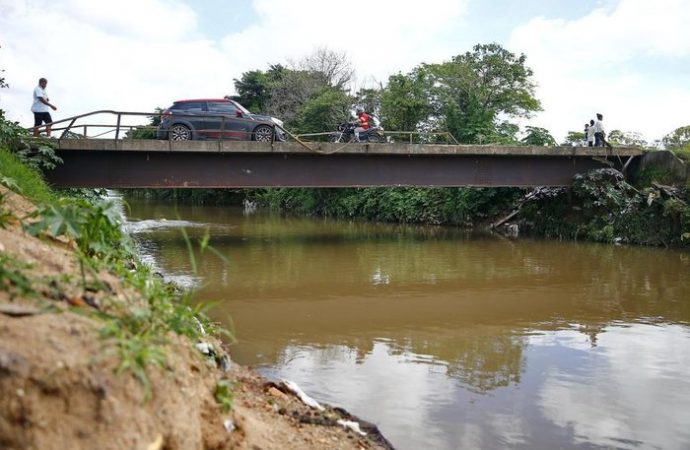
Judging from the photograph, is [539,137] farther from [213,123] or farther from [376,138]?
[213,123]

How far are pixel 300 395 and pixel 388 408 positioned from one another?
91 cm

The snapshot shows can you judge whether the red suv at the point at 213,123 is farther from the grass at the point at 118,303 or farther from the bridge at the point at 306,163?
the grass at the point at 118,303

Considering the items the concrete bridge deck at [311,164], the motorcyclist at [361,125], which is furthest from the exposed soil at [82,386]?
the motorcyclist at [361,125]

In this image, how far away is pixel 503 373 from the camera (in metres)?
7.22

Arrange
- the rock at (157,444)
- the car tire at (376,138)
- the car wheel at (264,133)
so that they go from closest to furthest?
1. the rock at (157,444)
2. the car wheel at (264,133)
3. the car tire at (376,138)

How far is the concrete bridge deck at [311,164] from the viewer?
1858 centimetres

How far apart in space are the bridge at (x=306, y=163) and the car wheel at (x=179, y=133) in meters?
0.45

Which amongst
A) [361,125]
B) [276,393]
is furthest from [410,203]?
[276,393]

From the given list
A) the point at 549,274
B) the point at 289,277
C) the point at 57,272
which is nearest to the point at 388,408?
the point at 57,272

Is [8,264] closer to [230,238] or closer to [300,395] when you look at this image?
[300,395]

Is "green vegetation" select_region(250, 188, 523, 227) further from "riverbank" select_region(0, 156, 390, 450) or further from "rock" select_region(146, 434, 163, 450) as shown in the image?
"rock" select_region(146, 434, 163, 450)

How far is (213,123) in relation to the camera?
1905 cm

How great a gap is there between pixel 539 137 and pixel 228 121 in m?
13.3

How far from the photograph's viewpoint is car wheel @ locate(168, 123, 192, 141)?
18984 mm
